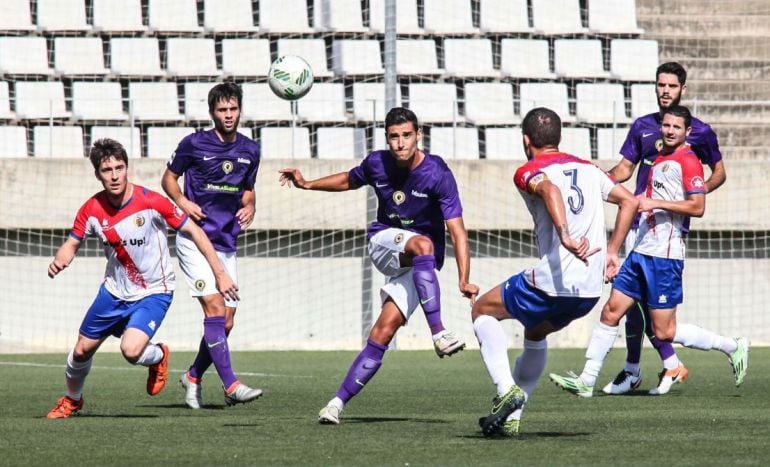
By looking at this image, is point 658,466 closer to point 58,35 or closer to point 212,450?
point 212,450

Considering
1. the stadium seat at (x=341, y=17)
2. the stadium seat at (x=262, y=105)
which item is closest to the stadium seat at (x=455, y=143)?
the stadium seat at (x=262, y=105)

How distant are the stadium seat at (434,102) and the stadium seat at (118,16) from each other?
3.75m

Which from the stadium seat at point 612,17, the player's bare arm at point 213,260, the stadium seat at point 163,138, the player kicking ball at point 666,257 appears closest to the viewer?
the player's bare arm at point 213,260

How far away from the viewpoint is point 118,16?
17.8 meters

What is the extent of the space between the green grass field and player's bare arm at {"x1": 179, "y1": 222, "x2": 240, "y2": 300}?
2.38ft

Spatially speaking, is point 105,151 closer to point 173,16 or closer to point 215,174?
point 215,174

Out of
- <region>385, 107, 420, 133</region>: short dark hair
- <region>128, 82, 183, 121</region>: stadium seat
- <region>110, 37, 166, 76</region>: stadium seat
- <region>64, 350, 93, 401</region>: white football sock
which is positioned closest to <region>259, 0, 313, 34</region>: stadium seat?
<region>110, 37, 166, 76</region>: stadium seat

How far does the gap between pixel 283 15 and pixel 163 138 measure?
281 cm

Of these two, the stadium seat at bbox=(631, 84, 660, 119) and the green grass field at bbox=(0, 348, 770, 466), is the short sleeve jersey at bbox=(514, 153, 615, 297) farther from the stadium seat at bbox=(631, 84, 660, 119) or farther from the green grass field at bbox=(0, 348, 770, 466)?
the stadium seat at bbox=(631, 84, 660, 119)

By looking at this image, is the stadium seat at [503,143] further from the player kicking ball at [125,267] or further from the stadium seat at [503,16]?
the player kicking ball at [125,267]

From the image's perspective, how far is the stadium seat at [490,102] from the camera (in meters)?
17.6

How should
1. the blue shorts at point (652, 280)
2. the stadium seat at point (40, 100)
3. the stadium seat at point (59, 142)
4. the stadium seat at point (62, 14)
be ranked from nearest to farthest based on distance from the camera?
the blue shorts at point (652, 280) → the stadium seat at point (59, 142) → the stadium seat at point (40, 100) → the stadium seat at point (62, 14)

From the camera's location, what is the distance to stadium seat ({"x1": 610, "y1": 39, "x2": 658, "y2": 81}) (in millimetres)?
18719

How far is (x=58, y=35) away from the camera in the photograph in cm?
1783
